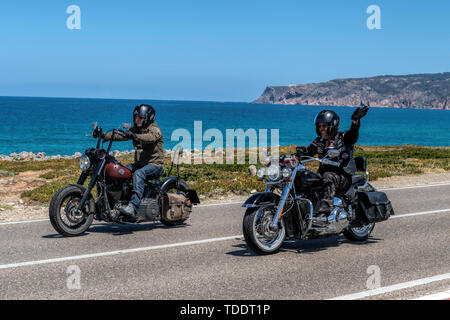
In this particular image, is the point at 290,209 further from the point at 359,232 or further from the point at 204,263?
the point at 359,232

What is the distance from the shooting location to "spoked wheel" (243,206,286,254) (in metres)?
7.08

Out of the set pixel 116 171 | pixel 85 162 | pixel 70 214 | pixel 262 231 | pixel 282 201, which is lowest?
pixel 262 231

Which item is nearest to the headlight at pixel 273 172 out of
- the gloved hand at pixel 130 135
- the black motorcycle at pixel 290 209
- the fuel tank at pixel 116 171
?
the black motorcycle at pixel 290 209

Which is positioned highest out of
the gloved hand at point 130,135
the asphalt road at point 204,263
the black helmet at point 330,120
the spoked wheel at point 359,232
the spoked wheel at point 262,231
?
the black helmet at point 330,120

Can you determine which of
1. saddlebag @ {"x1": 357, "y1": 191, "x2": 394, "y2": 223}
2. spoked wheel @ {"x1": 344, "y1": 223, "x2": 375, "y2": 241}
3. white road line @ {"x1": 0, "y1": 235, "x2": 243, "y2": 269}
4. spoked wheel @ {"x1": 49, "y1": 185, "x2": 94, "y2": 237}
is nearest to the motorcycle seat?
saddlebag @ {"x1": 357, "y1": 191, "x2": 394, "y2": 223}

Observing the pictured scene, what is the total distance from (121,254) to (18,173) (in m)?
17.9

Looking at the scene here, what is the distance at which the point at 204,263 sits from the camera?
7070 mm

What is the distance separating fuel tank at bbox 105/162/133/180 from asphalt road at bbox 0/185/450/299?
1000 mm

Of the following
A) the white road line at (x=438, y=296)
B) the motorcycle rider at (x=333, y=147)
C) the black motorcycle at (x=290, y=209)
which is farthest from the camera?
the motorcycle rider at (x=333, y=147)

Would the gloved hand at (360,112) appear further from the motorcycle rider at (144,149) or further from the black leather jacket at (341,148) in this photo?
the motorcycle rider at (144,149)

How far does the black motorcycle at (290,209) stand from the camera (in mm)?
7199

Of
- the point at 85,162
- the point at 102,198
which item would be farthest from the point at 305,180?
the point at 85,162

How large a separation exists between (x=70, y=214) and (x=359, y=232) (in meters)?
4.72
